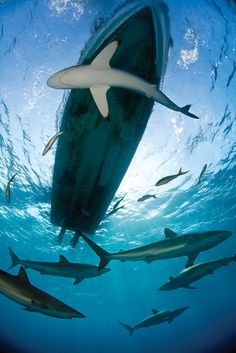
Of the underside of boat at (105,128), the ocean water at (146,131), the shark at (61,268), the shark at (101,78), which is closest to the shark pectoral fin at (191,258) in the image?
the shark at (61,268)

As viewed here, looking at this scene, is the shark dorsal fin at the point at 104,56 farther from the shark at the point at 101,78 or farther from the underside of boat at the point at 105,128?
the underside of boat at the point at 105,128

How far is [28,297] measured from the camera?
12.3 feet

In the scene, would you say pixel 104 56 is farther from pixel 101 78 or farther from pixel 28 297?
pixel 28 297

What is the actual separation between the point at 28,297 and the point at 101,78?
322 centimetres

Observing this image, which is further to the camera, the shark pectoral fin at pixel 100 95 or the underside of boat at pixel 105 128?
the underside of boat at pixel 105 128

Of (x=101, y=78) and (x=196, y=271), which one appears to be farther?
(x=196, y=271)

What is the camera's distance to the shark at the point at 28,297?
370 cm

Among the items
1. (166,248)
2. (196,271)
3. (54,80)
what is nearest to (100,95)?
(54,80)

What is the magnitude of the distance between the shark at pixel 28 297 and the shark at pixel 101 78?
282 centimetres

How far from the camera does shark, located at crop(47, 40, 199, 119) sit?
2745mm

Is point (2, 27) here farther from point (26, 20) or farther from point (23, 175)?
point (23, 175)

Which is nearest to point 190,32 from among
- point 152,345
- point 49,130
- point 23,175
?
point 49,130

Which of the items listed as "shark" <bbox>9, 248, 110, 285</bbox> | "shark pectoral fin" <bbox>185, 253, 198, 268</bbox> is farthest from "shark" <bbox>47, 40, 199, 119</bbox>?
"shark" <bbox>9, 248, 110, 285</bbox>

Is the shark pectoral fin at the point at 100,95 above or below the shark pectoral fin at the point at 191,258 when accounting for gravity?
above
